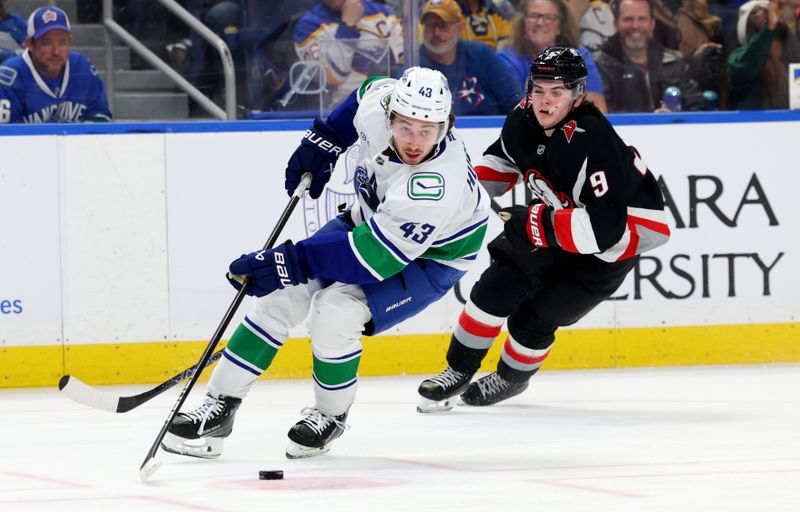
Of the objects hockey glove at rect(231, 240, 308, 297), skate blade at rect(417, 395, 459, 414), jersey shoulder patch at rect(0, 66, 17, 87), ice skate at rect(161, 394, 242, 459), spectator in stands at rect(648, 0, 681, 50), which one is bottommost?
skate blade at rect(417, 395, 459, 414)

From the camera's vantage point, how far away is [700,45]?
19.4 ft

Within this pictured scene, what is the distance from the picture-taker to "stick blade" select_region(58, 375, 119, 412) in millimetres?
3579

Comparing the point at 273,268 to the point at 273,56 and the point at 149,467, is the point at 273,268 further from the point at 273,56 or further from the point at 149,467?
the point at 273,56

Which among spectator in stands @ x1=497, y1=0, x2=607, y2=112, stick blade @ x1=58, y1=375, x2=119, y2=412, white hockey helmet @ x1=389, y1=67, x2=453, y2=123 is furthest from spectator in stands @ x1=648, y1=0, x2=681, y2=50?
stick blade @ x1=58, y1=375, x2=119, y2=412

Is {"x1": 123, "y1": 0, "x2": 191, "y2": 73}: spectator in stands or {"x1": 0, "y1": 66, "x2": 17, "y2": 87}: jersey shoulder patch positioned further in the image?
{"x1": 123, "y1": 0, "x2": 191, "y2": 73}: spectator in stands

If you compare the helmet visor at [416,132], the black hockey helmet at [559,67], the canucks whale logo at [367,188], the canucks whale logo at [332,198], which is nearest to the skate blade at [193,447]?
the canucks whale logo at [367,188]

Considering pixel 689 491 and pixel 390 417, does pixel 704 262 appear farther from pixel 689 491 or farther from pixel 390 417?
pixel 689 491

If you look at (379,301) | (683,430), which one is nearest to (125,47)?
(379,301)

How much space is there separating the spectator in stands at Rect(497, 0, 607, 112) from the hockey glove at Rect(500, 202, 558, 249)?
4.48 ft

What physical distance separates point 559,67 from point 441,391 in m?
1.10

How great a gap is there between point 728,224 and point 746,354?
0.53m

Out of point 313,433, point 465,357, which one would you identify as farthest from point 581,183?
point 313,433

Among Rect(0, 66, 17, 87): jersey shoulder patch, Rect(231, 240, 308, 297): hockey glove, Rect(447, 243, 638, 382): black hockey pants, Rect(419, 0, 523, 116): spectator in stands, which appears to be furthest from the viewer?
Rect(419, 0, 523, 116): spectator in stands

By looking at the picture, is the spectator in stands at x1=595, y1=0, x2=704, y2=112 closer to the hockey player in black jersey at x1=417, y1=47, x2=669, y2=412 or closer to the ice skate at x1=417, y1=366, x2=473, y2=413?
the hockey player in black jersey at x1=417, y1=47, x2=669, y2=412
